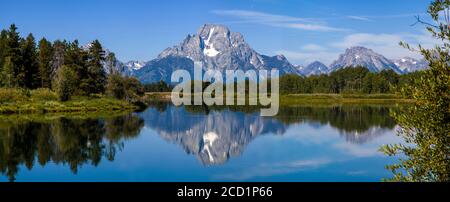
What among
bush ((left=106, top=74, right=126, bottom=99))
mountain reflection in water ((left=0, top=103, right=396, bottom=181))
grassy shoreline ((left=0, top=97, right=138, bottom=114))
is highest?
bush ((left=106, top=74, right=126, bottom=99))

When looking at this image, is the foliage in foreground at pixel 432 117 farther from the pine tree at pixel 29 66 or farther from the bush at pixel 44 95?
the pine tree at pixel 29 66

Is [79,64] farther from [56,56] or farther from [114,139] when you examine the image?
[114,139]

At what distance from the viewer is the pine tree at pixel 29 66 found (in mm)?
107519

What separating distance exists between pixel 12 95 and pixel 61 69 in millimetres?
10811

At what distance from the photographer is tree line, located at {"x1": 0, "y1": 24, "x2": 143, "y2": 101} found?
98.8m

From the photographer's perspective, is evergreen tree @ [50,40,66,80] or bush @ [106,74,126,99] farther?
evergreen tree @ [50,40,66,80]

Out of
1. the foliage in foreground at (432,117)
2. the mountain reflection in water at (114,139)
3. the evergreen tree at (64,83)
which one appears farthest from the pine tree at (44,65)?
the foliage in foreground at (432,117)

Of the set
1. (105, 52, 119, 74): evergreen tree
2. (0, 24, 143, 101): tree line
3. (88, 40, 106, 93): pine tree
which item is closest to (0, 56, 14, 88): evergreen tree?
(0, 24, 143, 101): tree line

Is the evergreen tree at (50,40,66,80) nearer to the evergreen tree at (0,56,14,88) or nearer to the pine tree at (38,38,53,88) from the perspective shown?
the pine tree at (38,38,53,88)

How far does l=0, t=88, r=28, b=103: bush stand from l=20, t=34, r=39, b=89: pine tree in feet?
40.3

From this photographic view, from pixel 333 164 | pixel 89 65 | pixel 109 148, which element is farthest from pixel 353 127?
pixel 89 65

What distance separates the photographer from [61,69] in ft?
318
